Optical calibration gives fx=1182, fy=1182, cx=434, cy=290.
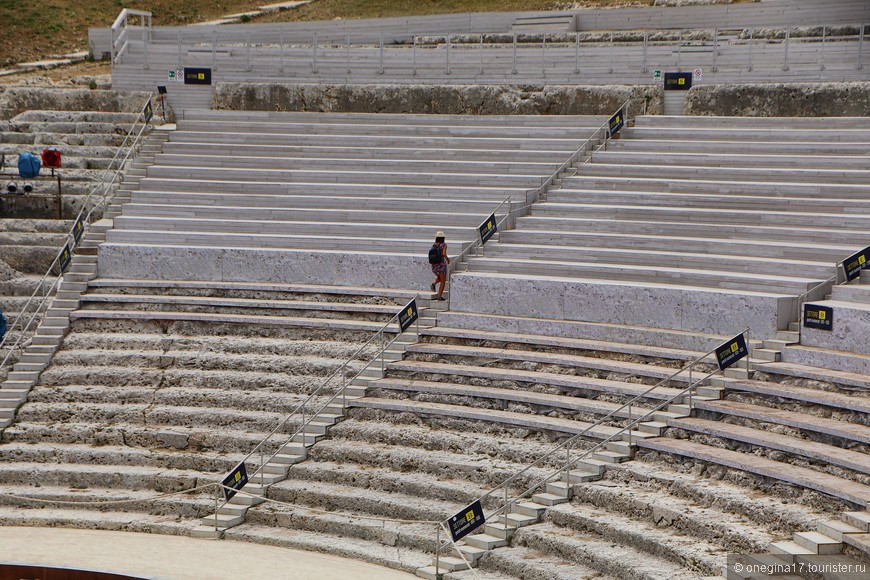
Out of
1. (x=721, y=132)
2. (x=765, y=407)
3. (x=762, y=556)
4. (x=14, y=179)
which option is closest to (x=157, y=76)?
(x=14, y=179)

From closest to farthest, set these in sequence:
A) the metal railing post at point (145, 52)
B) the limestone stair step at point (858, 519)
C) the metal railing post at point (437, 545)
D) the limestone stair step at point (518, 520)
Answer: the limestone stair step at point (858, 519)
the metal railing post at point (437, 545)
the limestone stair step at point (518, 520)
the metal railing post at point (145, 52)

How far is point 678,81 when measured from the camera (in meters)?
23.9

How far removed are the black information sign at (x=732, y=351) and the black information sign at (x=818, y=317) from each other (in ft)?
3.42

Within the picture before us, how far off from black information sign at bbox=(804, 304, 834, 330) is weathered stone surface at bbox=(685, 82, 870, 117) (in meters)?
7.26

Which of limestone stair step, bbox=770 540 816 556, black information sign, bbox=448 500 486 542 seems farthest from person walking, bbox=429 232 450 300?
limestone stair step, bbox=770 540 816 556

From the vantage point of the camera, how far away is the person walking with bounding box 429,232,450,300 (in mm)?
19281

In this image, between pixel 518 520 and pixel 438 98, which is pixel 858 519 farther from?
pixel 438 98

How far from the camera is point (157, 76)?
1092 inches

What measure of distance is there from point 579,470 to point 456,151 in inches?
392

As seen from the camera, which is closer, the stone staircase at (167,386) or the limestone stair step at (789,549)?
the limestone stair step at (789,549)

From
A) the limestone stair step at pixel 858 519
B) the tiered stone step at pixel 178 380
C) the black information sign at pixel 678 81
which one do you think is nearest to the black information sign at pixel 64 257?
the tiered stone step at pixel 178 380

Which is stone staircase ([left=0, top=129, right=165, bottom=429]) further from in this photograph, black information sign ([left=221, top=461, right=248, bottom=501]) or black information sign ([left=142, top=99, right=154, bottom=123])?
black information sign ([left=221, top=461, right=248, bottom=501])

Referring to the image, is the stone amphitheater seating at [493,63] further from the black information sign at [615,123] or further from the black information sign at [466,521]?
the black information sign at [466,521]

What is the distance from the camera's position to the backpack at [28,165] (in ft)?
76.4
